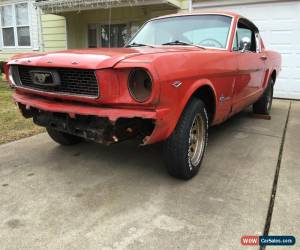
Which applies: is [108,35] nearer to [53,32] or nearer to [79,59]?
[53,32]

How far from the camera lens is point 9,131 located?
5.30 metres

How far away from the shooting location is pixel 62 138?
14.4 ft

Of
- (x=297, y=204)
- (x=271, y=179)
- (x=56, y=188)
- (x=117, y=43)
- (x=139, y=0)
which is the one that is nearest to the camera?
(x=297, y=204)

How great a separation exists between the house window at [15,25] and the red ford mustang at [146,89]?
10434 millimetres

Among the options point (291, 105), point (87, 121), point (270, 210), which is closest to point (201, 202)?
point (270, 210)

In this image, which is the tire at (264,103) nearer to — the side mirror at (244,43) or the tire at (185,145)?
the side mirror at (244,43)

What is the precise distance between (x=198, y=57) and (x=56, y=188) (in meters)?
1.90

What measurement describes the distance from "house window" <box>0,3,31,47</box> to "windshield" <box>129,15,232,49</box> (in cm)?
1017

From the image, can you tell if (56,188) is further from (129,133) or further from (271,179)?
(271,179)

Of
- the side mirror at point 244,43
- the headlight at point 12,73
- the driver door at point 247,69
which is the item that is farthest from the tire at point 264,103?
the headlight at point 12,73

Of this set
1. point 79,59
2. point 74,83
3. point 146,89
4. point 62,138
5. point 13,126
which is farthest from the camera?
point 13,126

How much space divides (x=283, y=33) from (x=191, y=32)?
17.8 ft

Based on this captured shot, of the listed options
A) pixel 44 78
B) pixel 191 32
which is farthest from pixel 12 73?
pixel 191 32

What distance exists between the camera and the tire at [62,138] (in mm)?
4336
